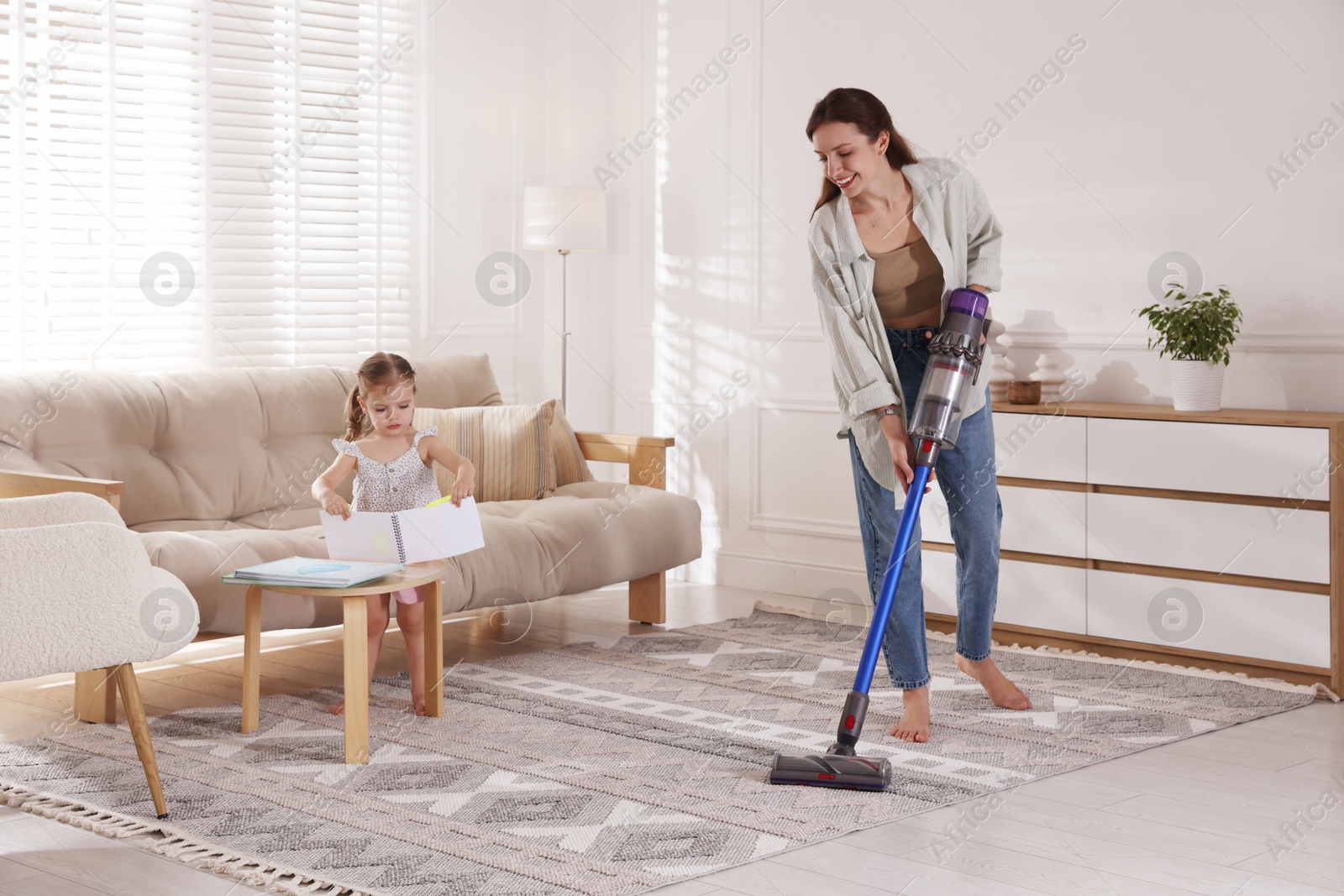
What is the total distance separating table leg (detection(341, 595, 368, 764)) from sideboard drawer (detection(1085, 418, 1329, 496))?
2.16 m

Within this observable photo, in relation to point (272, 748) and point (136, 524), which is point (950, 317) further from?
point (136, 524)

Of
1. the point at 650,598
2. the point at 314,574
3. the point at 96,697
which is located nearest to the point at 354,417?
the point at 314,574

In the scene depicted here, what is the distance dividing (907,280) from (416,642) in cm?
141

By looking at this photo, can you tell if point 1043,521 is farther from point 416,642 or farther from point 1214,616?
point 416,642

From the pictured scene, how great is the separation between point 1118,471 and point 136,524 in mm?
2710

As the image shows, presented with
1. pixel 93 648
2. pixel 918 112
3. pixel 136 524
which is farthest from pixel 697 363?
pixel 93 648

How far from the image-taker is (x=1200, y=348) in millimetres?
3941

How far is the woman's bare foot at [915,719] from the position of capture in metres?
3.09

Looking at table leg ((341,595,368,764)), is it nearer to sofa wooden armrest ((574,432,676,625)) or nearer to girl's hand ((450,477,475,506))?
girl's hand ((450,477,475,506))

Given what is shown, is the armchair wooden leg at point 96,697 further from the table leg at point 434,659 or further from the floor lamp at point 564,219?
the floor lamp at point 564,219

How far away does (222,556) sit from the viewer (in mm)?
3326

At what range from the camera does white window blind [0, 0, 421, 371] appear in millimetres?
4238

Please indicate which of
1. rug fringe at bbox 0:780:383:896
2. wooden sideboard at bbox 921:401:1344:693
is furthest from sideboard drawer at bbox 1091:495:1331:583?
rug fringe at bbox 0:780:383:896

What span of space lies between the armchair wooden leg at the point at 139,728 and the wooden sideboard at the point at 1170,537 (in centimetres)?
250
